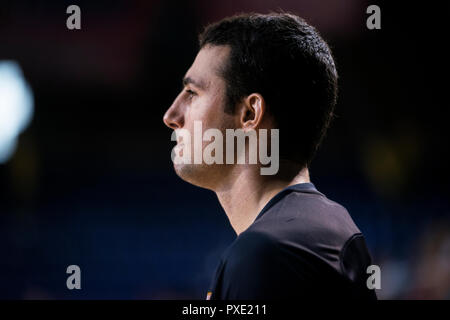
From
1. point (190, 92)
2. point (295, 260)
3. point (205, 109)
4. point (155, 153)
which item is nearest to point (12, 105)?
point (155, 153)

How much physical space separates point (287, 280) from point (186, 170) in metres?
0.61

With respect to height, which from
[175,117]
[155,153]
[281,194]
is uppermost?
[175,117]

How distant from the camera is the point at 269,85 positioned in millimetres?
1586

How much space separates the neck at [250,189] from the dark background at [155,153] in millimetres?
3235

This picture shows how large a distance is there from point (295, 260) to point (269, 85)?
624 millimetres

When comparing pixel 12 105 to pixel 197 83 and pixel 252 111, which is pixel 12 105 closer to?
pixel 197 83

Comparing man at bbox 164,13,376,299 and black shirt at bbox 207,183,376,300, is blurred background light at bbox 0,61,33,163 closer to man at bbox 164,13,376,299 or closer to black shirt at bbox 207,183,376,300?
man at bbox 164,13,376,299

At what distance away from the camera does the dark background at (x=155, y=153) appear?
15.7 ft

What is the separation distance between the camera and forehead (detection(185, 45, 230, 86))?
→ 1645 mm

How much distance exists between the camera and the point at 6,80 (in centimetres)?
464

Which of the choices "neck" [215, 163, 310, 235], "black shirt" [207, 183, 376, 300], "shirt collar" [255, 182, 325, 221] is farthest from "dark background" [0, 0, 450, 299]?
"black shirt" [207, 183, 376, 300]

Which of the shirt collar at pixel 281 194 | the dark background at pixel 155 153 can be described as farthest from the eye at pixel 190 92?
the dark background at pixel 155 153

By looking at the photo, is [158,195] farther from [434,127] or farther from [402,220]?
[434,127]

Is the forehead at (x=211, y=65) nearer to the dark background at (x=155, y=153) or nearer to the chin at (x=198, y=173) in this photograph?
the chin at (x=198, y=173)
